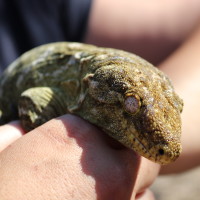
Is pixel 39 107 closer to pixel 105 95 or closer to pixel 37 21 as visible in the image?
pixel 105 95

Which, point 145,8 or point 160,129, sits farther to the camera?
point 145,8

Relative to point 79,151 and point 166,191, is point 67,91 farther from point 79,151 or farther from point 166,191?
point 166,191

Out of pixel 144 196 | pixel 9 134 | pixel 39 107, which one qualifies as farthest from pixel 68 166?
pixel 144 196

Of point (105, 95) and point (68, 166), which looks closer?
point (68, 166)

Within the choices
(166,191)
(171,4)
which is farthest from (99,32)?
(166,191)

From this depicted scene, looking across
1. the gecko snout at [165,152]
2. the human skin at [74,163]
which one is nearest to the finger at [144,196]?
the human skin at [74,163]

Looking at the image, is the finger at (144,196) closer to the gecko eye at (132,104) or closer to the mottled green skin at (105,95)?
the mottled green skin at (105,95)
